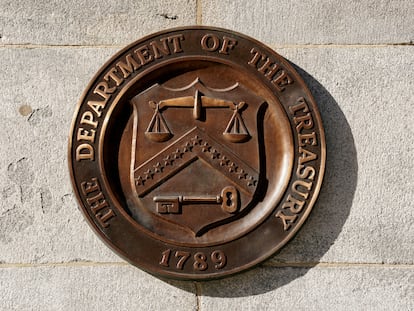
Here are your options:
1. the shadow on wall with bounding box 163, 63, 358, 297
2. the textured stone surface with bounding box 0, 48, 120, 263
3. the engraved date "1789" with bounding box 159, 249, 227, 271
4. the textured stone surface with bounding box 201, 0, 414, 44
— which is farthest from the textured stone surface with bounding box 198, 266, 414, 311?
the textured stone surface with bounding box 201, 0, 414, 44

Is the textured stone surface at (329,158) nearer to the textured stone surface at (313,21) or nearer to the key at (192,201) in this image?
the textured stone surface at (313,21)

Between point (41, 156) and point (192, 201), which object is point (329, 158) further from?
point (41, 156)

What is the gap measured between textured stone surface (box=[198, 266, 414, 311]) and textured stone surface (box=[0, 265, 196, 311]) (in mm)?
199

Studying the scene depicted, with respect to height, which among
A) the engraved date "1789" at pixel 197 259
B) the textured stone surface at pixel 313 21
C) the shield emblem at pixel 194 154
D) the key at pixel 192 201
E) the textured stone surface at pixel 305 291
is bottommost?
the textured stone surface at pixel 305 291

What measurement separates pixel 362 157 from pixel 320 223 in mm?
459

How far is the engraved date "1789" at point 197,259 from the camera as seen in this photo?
342 centimetres

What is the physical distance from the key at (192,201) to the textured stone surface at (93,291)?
1.29 ft

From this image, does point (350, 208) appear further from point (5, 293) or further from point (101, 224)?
point (5, 293)

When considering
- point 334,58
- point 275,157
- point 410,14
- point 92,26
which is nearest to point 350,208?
point 275,157

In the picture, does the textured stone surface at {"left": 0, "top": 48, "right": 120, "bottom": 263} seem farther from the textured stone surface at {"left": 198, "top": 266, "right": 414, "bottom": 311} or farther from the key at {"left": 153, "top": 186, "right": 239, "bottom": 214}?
the textured stone surface at {"left": 198, "top": 266, "right": 414, "bottom": 311}

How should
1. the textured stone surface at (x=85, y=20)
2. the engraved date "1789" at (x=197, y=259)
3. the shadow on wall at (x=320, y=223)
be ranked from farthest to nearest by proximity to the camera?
the textured stone surface at (x=85, y=20) < the shadow on wall at (x=320, y=223) < the engraved date "1789" at (x=197, y=259)

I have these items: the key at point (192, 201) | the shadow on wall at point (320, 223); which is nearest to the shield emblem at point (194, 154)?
the key at point (192, 201)

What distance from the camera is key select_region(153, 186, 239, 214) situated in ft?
11.5

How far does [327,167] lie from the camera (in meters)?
3.63
